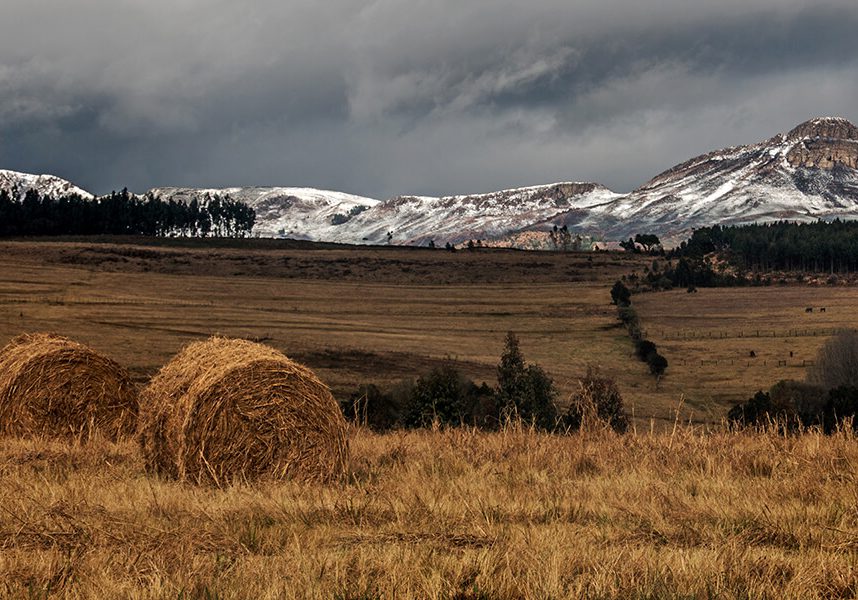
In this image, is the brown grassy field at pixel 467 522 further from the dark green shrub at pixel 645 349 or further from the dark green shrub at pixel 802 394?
the dark green shrub at pixel 645 349

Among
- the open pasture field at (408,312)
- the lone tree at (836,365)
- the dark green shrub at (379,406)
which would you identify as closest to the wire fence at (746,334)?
the open pasture field at (408,312)

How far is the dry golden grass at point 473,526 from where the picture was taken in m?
5.75

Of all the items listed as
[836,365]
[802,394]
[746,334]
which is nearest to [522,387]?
[802,394]

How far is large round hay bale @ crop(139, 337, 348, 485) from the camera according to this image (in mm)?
11414

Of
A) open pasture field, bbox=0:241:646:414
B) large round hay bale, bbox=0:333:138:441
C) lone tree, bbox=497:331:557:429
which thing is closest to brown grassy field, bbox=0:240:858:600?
large round hay bale, bbox=0:333:138:441

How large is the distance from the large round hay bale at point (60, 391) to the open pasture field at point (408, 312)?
135 feet

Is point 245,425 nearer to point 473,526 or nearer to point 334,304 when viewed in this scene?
point 473,526

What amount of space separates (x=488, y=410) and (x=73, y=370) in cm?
3895

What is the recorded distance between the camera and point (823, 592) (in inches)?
221

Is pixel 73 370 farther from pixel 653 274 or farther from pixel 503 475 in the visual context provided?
pixel 653 274

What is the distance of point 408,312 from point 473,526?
122455 millimetres

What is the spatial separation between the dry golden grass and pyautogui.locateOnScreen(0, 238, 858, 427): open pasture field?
142 feet

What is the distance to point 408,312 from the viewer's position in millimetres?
129875

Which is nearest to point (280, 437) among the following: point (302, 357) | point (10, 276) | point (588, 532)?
point (588, 532)
